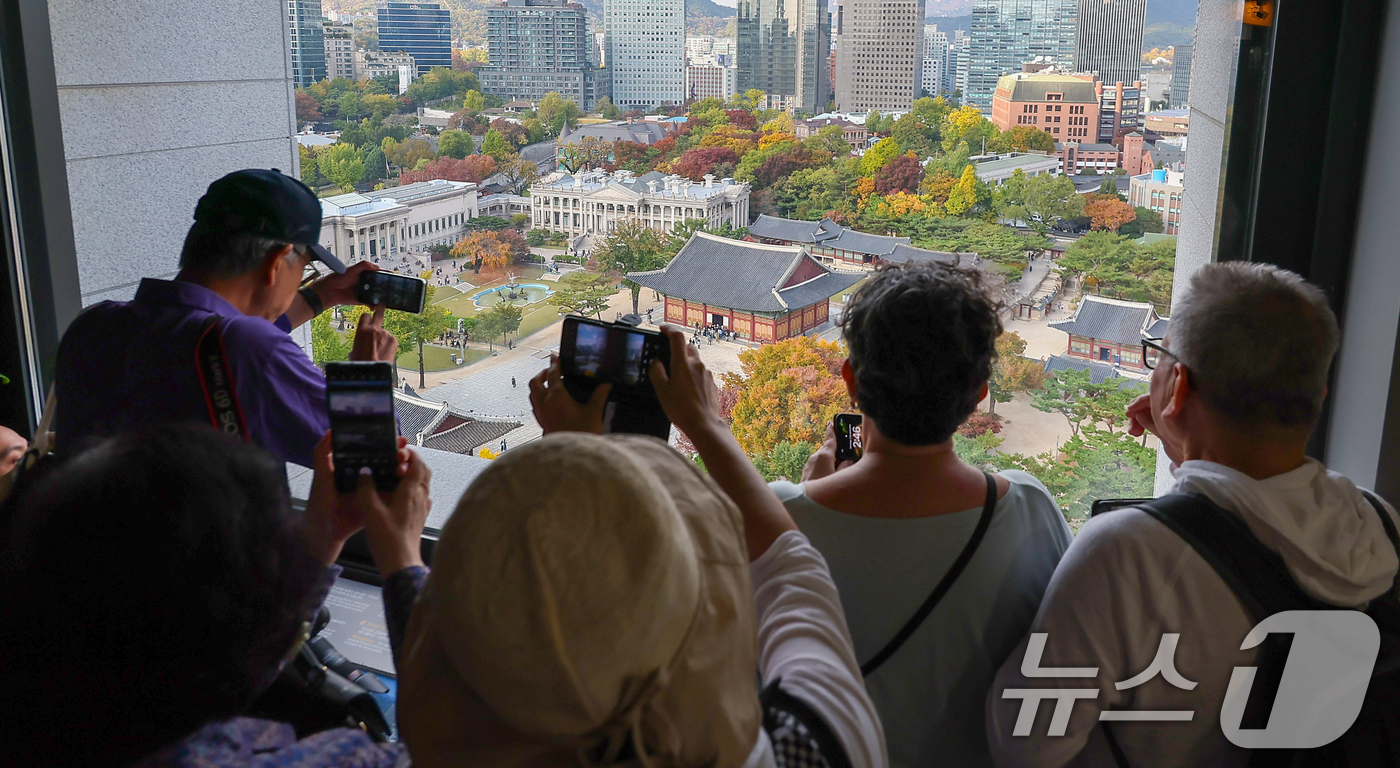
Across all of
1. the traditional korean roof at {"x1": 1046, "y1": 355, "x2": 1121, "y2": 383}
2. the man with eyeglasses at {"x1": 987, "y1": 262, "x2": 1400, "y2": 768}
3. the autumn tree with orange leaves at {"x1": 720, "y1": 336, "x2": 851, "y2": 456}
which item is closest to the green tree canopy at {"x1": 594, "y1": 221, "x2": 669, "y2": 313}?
the autumn tree with orange leaves at {"x1": 720, "y1": 336, "x2": 851, "y2": 456}

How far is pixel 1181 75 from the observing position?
1.66 metres

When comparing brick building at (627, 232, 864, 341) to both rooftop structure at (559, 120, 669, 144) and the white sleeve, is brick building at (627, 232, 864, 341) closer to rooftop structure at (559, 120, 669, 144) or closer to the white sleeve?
rooftop structure at (559, 120, 669, 144)

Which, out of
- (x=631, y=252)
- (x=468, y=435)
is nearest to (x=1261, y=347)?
(x=631, y=252)

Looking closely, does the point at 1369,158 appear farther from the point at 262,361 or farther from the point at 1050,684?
the point at 262,361

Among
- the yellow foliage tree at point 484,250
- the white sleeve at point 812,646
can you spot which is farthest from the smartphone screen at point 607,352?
the yellow foliage tree at point 484,250

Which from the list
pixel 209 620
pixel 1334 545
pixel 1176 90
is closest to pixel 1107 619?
pixel 1334 545

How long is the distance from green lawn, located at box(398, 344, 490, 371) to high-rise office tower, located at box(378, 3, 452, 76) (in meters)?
0.75

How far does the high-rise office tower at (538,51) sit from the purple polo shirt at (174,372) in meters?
1.16

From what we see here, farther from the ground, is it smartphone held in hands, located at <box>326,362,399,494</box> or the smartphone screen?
the smartphone screen

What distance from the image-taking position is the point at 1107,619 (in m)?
0.94

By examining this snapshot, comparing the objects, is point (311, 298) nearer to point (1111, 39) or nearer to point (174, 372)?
point (174, 372)

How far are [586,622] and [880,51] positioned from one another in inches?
70.1

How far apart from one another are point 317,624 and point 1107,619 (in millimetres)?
1178

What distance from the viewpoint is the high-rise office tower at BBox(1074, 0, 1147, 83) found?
1.69 m
